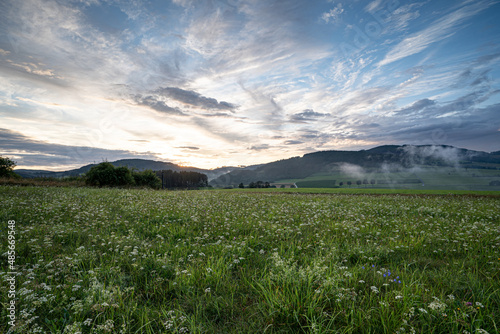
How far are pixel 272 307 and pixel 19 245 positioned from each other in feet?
22.3

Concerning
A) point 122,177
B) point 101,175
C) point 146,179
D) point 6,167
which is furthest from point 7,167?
point 146,179

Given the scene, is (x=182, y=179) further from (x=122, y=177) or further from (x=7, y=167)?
(x=7, y=167)

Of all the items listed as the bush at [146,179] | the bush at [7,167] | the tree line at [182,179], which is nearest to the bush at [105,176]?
the bush at [7,167]

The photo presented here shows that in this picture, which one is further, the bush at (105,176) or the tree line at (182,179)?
the tree line at (182,179)

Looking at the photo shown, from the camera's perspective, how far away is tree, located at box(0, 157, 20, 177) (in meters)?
31.8

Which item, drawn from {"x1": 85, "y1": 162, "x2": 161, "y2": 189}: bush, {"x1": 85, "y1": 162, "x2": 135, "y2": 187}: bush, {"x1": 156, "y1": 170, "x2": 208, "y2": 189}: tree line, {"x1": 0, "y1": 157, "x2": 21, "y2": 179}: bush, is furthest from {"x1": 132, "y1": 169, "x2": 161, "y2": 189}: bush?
{"x1": 156, "y1": 170, "x2": 208, "y2": 189}: tree line

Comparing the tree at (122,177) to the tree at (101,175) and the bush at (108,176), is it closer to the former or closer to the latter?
the bush at (108,176)

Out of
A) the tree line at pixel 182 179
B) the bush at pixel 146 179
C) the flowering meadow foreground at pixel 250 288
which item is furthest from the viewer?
the tree line at pixel 182 179

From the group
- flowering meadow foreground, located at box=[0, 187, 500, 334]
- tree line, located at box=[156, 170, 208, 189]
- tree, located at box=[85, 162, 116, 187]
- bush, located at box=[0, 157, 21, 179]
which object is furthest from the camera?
tree line, located at box=[156, 170, 208, 189]

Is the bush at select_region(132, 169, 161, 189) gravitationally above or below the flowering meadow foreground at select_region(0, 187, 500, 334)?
above

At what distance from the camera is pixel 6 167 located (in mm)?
32219

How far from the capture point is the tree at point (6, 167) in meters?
31.8

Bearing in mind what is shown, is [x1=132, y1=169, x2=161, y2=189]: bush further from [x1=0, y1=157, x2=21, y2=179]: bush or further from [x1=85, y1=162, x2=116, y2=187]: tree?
[x1=0, y1=157, x2=21, y2=179]: bush

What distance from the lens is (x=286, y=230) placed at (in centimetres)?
771
